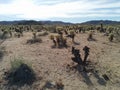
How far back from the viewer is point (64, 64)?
19141 millimetres

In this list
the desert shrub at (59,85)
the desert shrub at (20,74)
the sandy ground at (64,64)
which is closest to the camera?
the desert shrub at (59,85)

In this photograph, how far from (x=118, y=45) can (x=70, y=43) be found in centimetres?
470

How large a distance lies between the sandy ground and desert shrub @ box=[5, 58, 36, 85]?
0.41m

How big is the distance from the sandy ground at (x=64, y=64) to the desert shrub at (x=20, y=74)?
408 millimetres

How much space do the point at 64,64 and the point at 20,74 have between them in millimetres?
3262

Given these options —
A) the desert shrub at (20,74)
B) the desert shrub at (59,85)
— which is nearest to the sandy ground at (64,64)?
the desert shrub at (59,85)

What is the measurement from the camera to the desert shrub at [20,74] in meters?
16.9

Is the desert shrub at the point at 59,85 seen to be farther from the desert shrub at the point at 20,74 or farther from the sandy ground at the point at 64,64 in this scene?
the desert shrub at the point at 20,74

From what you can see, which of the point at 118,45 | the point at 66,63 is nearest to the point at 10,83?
the point at 66,63

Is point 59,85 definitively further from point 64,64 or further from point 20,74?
point 64,64

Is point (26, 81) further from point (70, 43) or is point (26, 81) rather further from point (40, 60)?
point (70, 43)

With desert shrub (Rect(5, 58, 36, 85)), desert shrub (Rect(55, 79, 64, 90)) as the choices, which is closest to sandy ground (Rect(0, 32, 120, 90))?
desert shrub (Rect(55, 79, 64, 90))

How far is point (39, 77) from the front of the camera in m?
17.1

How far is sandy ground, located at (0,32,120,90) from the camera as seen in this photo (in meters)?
16.4
